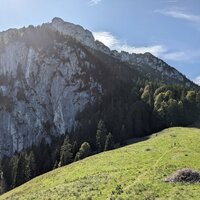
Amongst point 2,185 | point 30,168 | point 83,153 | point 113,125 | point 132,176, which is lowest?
point 2,185

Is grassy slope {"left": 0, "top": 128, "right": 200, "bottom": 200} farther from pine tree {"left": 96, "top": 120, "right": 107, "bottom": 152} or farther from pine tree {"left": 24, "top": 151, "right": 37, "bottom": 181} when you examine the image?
pine tree {"left": 24, "top": 151, "right": 37, "bottom": 181}

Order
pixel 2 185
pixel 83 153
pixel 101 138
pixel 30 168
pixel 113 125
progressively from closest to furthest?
pixel 83 153 → pixel 2 185 → pixel 30 168 → pixel 101 138 → pixel 113 125

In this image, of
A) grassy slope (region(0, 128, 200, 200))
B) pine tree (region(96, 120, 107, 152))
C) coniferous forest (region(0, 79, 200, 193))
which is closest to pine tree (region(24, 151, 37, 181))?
coniferous forest (region(0, 79, 200, 193))

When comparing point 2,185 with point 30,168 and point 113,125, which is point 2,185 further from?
point 113,125

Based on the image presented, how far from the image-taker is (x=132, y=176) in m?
73.9

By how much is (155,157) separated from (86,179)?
17913 millimetres

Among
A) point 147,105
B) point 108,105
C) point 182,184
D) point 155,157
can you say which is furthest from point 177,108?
point 182,184

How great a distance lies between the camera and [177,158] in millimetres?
83438

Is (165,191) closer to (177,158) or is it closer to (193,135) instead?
(177,158)

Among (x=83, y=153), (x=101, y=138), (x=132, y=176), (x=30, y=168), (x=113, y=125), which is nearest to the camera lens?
(x=132, y=176)

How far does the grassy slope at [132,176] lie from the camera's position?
61.8m

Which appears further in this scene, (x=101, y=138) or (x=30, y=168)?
(x=101, y=138)

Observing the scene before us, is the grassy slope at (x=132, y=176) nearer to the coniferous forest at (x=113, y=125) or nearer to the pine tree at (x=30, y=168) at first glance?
the coniferous forest at (x=113, y=125)

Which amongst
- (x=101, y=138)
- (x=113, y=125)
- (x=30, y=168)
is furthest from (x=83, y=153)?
(x=113, y=125)
